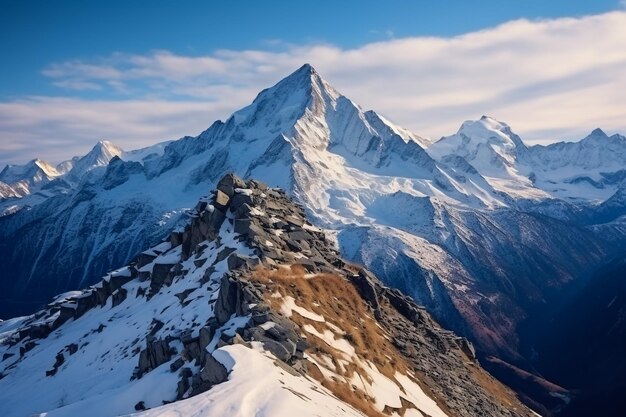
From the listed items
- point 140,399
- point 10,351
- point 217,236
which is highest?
point 217,236

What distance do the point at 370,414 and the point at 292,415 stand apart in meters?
21.1

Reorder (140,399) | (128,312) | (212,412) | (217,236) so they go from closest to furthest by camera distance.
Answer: (212,412) < (140,399) < (217,236) < (128,312)

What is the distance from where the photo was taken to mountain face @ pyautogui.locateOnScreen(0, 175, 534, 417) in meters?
48.4

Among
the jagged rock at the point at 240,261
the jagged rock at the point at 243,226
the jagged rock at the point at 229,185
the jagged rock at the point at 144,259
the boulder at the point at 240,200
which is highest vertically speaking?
the jagged rock at the point at 229,185

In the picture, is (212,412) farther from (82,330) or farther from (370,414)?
(82,330)

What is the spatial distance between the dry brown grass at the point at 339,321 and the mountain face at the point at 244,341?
23cm

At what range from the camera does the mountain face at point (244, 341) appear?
48.4m

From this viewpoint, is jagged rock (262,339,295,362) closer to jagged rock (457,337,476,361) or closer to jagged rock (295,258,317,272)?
jagged rock (295,258,317,272)

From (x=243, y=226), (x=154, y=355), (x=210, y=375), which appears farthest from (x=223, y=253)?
(x=210, y=375)

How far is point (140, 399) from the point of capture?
2090 inches

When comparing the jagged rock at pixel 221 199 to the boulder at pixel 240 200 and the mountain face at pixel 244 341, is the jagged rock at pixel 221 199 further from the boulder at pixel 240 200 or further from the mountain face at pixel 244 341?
the boulder at pixel 240 200

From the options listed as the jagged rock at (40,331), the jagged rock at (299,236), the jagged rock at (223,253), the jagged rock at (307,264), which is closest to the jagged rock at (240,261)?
the jagged rock at (223,253)

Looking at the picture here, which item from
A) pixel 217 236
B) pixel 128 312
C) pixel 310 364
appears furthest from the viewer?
pixel 128 312

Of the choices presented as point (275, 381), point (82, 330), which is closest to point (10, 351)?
point (82, 330)
